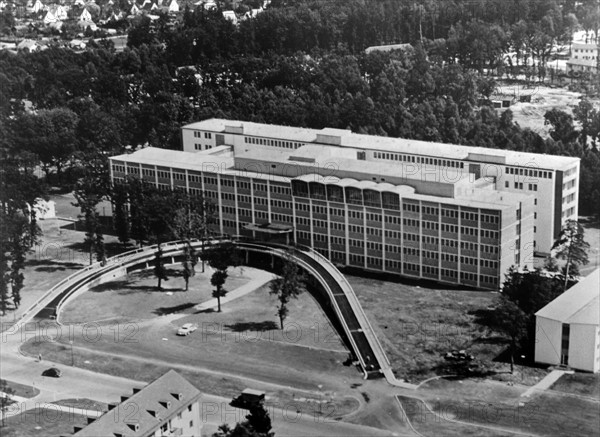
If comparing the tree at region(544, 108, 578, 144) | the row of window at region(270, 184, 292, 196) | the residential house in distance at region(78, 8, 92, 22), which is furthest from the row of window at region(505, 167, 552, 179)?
the residential house in distance at region(78, 8, 92, 22)

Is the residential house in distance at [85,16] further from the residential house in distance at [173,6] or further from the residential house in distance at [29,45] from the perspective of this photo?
the residential house in distance at [29,45]

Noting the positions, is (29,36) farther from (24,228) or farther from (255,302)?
(255,302)

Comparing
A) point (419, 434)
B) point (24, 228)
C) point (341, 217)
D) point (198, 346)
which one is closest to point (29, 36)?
point (24, 228)

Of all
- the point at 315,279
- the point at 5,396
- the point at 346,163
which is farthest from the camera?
the point at 346,163

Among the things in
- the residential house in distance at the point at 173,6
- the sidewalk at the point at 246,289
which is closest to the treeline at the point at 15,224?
the sidewalk at the point at 246,289

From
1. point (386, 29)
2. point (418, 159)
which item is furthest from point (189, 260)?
point (386, 29)

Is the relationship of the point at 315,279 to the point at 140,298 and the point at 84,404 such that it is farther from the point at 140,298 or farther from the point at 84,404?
the point at 84,404
